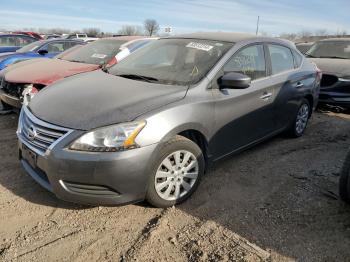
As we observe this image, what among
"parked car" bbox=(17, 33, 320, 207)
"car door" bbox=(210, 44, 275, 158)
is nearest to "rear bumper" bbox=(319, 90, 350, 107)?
"parked car" bbox=(17, 33, 320, 207)

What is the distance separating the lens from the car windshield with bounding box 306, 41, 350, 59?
8516mm

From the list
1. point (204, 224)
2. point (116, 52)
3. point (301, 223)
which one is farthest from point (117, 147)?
point (116, 52)

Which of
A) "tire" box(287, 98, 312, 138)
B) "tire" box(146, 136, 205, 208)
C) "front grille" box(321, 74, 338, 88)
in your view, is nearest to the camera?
"tire" box(146, 136, 205, 208)

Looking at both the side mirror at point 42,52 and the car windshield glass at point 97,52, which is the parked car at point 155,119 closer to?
the car windshield glass at point 97,52

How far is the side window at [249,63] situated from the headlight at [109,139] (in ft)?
4.74

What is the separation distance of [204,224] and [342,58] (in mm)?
6768

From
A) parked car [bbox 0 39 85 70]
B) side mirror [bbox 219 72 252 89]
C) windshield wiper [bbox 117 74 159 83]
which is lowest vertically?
parked car [bbox 0 39 85 70]

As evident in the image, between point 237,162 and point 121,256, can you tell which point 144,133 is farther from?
point 237,162

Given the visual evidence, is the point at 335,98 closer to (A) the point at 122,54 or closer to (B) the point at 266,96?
(B) the point at 266,96

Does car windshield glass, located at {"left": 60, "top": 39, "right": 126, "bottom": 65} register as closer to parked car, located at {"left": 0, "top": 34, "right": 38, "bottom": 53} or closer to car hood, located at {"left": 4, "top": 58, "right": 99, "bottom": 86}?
car hood, located at {"left": 4, "top": 58, "right": 99, "bottom": 86}

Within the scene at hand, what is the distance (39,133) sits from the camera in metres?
3.16

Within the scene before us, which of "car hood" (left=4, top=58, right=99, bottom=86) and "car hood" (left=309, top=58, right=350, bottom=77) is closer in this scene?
"car hood" (left=4, top=58, right=99, bottom=86)

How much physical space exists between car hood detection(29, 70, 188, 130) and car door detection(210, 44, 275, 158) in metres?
0.57

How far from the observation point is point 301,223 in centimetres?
327
